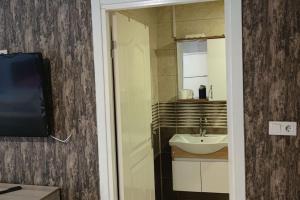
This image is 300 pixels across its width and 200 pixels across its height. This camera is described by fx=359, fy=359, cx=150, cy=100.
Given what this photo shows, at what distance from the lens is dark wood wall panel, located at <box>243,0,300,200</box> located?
214 cm

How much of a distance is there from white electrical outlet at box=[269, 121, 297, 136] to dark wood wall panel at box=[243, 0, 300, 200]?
0.03m

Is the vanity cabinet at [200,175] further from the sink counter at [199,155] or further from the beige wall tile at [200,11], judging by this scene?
the beige wall tile at [200,11]

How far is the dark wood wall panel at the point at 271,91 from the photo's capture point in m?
2.14

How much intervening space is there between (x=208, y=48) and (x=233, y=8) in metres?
1.67

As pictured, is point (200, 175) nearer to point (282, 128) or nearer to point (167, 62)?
point (167, 62)

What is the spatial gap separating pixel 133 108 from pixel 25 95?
0.84m

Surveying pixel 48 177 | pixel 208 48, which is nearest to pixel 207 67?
pixel 208 48

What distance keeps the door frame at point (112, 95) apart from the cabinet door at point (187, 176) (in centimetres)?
128

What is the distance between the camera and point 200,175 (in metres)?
3.73

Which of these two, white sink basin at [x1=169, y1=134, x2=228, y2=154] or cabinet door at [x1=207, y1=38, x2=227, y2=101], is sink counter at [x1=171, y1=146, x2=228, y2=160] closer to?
white sink basin at [x1=169, y1=134, x2=228, y2=154]

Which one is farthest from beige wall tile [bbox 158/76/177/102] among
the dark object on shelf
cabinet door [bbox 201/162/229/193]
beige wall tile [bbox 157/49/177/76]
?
cabinet door [bbox 201/162/229/193]

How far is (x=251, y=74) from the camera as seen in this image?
221cm

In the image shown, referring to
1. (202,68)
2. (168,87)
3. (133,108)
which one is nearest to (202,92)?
(202,68)

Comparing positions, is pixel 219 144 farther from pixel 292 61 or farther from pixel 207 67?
pixel 292 61
